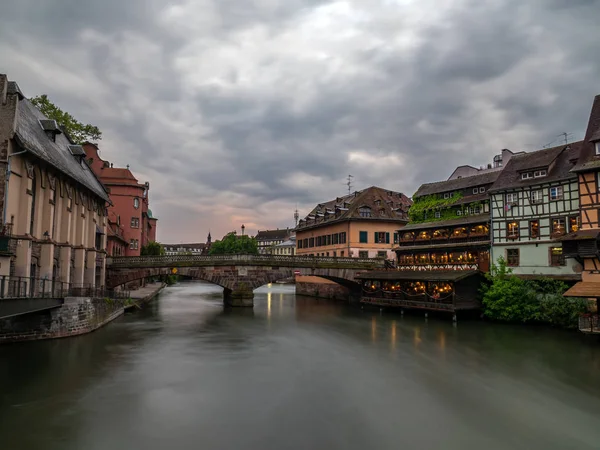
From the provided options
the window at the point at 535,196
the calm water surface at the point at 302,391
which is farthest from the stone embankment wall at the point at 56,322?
the window at the point at 535,196

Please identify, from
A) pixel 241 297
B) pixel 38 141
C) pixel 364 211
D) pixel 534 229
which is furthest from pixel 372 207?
pixel 38 141

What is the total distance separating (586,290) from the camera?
82.0ft

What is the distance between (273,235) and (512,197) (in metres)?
151

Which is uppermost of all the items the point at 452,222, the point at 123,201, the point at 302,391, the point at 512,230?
the point at 123,201

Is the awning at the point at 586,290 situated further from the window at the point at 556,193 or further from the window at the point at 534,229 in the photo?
the window at the point at 556,193

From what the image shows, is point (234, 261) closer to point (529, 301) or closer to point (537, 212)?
point (529, 301)

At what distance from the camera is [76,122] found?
46594 mm

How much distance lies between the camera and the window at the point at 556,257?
1251 inches

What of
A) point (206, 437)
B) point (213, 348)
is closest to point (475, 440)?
point (206, 437)

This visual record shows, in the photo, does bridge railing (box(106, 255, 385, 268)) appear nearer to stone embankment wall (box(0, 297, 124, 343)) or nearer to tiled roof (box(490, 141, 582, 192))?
stone embankment wall (box(0, 297, 124, 343))

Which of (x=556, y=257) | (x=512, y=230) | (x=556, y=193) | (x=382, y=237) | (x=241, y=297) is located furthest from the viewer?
(x=382, y=237)

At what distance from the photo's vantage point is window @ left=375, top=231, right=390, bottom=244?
57406 mm

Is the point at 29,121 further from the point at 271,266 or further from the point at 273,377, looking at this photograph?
the point at 271,266

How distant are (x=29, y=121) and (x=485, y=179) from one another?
126 ft
